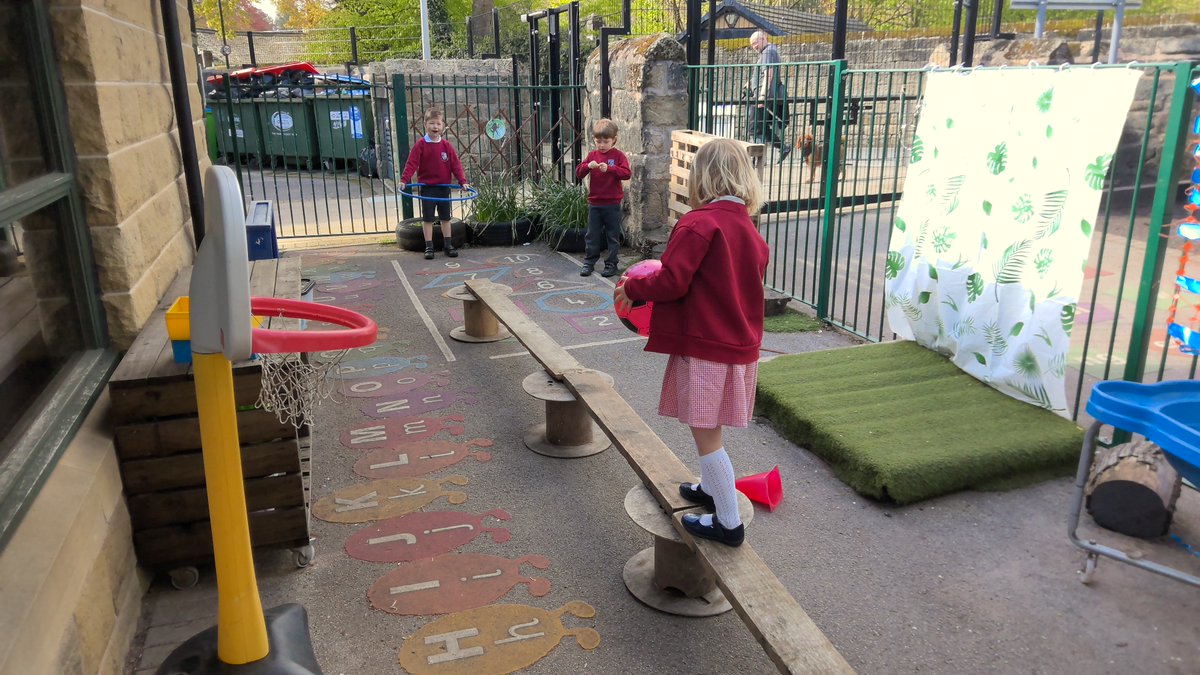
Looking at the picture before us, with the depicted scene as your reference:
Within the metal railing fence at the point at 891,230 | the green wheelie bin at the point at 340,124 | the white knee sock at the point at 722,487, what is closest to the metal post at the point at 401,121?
the metal railing fence at the point at 891,230

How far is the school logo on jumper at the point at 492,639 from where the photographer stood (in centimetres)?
290

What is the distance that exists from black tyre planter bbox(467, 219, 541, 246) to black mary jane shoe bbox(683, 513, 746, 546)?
7471 mm

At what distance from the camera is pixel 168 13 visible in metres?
4.18

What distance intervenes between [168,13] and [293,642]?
127 inches

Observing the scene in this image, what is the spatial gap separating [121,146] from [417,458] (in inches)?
80.1

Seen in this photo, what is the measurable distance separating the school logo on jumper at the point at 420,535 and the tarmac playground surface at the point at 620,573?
0.01 m

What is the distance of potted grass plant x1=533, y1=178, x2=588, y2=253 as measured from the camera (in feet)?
32.0

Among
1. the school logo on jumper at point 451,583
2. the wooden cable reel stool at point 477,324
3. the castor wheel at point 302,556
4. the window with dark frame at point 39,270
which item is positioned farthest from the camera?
the wooden cable reel stool at point 477,324

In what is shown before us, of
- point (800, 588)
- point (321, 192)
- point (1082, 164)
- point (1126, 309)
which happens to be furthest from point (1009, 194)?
point (321, 192)

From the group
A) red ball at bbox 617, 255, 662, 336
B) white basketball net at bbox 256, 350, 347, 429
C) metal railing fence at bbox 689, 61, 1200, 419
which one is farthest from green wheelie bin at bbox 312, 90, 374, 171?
red ball at bbox 617, 255, 662, 336

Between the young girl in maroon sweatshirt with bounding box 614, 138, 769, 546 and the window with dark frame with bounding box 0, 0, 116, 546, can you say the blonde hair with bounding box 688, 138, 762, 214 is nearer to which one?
the young girl in maroon sweatshirt with bounding box 614, 138, 769, 546

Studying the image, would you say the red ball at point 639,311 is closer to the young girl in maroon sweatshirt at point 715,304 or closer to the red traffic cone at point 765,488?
the young girl in maroon sweatshirt at point 715,304

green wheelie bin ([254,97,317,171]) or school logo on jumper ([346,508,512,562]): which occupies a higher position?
green wheelie bin ([254,97,317,171])

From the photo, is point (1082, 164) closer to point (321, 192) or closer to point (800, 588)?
point (800, 588)
